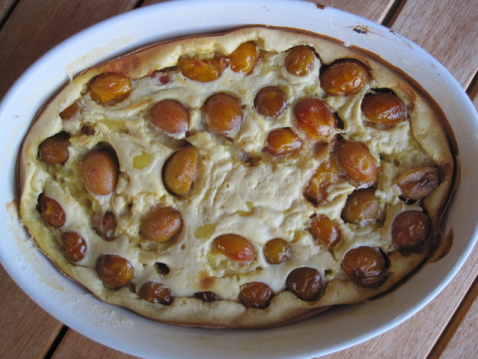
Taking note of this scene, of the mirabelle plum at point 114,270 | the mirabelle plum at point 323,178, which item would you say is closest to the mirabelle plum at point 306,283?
the mirabelle plum at point 323,178

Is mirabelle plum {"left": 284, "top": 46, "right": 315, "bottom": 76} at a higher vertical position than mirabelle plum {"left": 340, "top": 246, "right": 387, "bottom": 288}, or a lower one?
higher

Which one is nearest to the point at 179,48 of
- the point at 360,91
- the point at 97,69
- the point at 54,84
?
the point at 97,69

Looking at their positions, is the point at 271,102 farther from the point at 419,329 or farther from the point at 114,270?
the point at 419,329

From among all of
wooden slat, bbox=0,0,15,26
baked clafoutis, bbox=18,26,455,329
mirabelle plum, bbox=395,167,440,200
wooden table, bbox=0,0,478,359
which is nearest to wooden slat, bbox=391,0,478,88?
wooden table, bbox=0,0,478,359

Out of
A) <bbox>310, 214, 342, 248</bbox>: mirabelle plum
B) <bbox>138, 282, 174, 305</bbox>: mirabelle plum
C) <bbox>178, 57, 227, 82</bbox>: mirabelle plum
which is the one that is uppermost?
<bbox>178, 57, 227, 82</bbox>: mirabelle plum

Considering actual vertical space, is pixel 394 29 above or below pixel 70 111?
above

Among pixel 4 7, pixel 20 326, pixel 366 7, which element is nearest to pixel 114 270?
pixel 20 326

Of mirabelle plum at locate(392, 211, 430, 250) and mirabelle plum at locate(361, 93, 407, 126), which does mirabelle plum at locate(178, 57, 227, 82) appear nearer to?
mirabelle plum at locate(361, 93, 407, 126)
